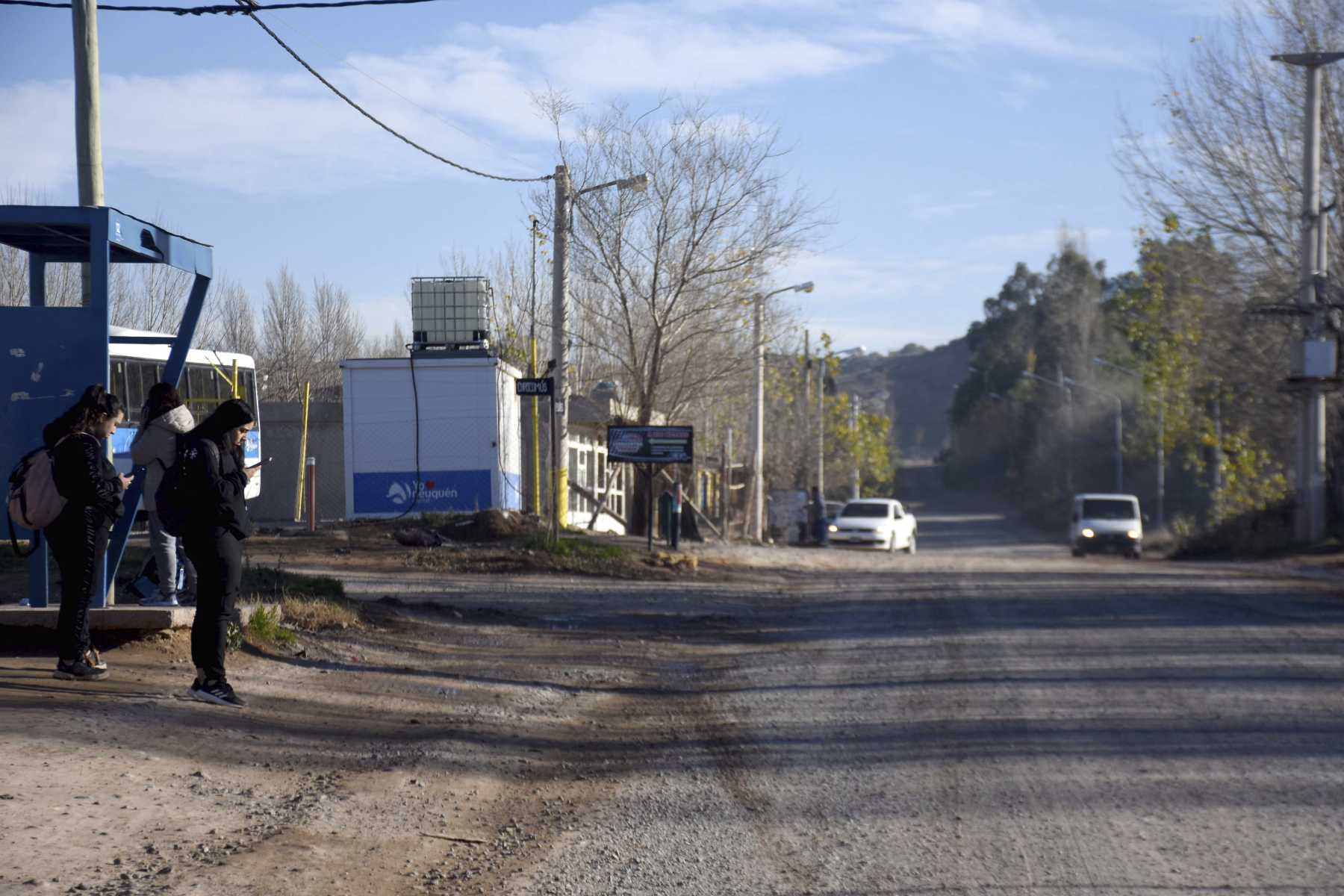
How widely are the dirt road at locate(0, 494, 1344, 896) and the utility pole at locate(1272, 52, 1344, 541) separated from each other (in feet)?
41.8

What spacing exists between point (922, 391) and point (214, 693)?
181 metres

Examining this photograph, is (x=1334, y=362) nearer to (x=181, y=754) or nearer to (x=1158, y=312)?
(x=1158, y=312)

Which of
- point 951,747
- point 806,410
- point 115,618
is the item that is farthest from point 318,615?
point 806,410

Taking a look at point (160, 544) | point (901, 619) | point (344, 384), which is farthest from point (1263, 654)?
point (344, 384)

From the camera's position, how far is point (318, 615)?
1097 centimetres

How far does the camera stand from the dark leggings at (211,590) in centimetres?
738

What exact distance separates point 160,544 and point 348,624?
2.54m

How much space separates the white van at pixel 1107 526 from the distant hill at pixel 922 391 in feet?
390

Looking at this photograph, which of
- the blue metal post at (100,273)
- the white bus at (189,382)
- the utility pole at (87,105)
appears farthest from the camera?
the white bus at (189,382)

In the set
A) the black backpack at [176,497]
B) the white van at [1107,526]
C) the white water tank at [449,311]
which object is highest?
the white water tank at [449,311]

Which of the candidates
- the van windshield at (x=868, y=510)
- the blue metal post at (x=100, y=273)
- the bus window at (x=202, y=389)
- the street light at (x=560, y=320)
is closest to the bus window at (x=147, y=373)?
the bus window at (x=202, y=389)

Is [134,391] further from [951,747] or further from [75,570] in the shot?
[951,747]

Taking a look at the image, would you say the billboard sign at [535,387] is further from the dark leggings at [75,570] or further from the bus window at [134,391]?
the dark leggings at [75,570]

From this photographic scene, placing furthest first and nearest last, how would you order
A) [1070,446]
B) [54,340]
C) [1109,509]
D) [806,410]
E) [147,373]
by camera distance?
[1070,446] → [806,410] → [1109,509] → [147,373] → [54,340]
